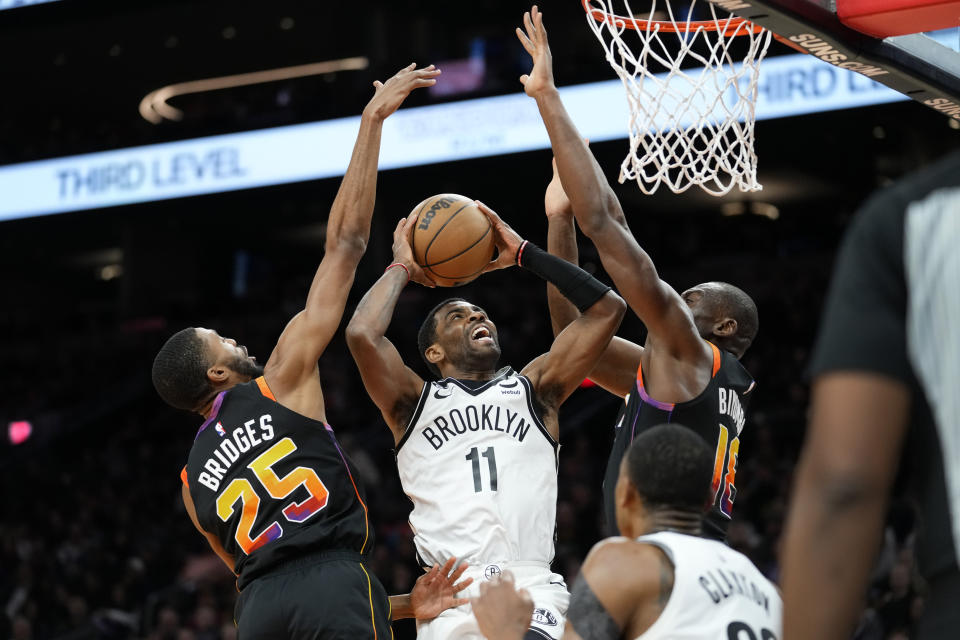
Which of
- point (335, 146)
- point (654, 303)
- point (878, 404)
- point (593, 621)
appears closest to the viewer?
point (878, 404)

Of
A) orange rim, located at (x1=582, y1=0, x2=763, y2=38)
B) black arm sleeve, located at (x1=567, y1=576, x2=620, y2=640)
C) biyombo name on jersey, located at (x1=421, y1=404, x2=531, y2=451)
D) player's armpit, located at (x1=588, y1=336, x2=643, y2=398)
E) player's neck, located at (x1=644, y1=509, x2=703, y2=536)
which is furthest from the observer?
orange rim, located at (x1=582, y1=0, x2=763, y2=38)

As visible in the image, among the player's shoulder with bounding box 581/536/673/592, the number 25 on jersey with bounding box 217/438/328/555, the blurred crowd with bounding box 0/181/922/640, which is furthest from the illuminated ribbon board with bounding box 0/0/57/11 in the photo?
the player's shoulder with bounding box 581/536/673/592

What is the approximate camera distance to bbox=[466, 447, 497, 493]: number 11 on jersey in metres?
4.10

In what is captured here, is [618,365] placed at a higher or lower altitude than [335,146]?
lower

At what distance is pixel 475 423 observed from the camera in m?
4.22

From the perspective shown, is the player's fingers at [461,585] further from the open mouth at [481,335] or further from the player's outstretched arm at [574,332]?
the open mouth at [481,335]

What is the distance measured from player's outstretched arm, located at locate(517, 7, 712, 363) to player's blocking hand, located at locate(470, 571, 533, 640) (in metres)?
1.22

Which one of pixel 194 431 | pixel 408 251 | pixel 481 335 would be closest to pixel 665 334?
pixel 481 335

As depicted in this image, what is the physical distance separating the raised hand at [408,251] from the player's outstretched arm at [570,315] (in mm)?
523

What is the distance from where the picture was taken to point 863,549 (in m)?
1.62

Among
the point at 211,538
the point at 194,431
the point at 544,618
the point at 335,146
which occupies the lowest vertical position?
the point at 194,431

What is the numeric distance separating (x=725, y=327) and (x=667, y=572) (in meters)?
Answer: 2.04

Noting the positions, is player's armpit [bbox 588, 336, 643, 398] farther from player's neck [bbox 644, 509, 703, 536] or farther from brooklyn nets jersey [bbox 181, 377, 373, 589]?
player's neck [bbox 644, 509, 703, 536]

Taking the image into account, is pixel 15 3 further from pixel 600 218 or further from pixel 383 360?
pixel 600 218
